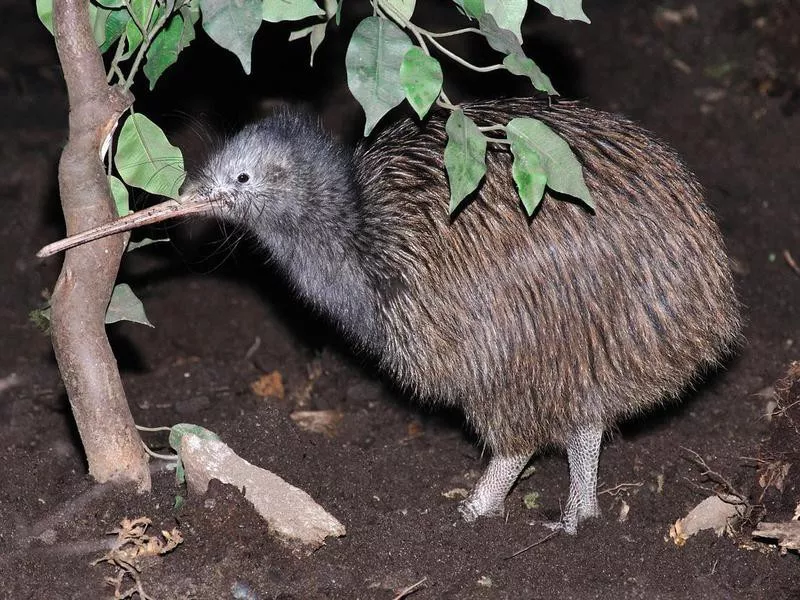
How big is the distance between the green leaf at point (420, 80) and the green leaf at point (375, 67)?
0.08m

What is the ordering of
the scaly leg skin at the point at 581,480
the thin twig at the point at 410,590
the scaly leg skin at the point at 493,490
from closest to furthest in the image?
the thin twig at the point at 410,590 < the scaly leg skin at the point at 581,480 < the scaly leg skin at the point at 493,490

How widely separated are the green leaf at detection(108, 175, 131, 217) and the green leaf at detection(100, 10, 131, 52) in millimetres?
445

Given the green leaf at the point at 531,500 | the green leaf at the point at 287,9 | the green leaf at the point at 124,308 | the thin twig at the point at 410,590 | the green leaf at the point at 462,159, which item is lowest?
the green leaf at the point at 531,500

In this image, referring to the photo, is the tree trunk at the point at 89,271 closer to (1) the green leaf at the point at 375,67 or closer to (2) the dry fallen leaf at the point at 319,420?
(1) the green leaf at the point at 375,67

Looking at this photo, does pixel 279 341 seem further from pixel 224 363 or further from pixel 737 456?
pixel 737 456

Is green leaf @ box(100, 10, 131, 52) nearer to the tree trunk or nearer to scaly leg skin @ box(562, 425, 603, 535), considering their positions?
the tree trunk

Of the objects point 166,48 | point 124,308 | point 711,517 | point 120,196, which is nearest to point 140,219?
point 120,196

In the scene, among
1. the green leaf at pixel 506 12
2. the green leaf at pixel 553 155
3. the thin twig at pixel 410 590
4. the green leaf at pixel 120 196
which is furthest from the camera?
the green leaf at pixel 120 196

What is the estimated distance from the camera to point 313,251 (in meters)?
4.38

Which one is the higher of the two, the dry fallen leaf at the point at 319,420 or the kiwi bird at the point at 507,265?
the kiwi bird at the point at 507,265

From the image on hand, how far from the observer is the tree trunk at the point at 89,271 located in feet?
12.1

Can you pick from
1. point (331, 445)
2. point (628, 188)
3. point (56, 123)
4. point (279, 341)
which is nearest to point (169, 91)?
point (56, 123)

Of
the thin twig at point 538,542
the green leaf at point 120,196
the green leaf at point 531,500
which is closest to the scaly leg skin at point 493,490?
the green leaf at point 531,500

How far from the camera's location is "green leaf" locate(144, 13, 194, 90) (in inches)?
148
